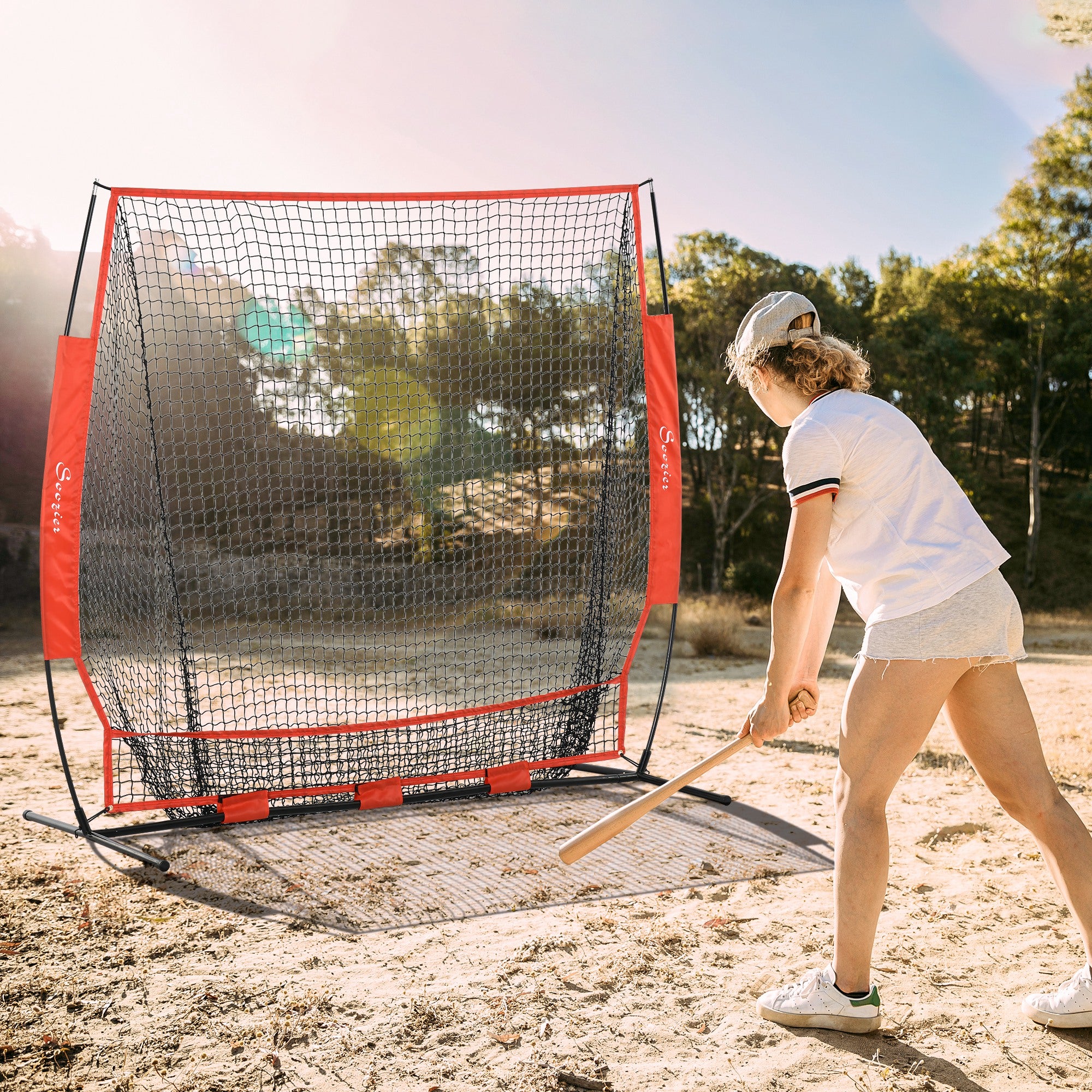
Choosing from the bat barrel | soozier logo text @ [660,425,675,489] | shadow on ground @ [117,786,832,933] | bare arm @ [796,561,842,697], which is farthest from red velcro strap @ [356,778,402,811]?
bare arm @ [796,561,842,697]

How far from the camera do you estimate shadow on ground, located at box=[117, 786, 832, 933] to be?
319 centimetres

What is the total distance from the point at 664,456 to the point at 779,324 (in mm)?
2155

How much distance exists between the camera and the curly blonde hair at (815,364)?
2.15 metres

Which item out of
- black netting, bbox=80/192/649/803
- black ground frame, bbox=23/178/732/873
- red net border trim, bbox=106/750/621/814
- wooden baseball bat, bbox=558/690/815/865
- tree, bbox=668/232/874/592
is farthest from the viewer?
tree, bbox=668/232/874/592

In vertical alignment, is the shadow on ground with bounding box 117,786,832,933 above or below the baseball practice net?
below

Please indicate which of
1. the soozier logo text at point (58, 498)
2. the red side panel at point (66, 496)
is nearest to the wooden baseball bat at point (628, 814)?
the red side panel at point (66, 496)

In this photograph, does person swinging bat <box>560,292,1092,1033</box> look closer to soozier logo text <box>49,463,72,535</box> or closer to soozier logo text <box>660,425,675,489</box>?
soozier logo text <box>660,425,675,489</box>

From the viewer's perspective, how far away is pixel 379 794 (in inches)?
157

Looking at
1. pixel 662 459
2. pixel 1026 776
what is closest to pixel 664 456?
pixel 662 459

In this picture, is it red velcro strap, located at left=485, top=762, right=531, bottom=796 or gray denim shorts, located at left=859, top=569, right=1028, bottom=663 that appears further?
red velcro strap, located at left=485, top=762, right=531, bottom=796

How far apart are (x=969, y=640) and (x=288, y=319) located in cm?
565

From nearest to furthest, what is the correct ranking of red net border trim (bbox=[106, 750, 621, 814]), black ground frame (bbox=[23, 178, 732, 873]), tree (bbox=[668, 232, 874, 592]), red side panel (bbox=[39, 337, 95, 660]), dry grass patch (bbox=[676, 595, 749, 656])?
red side panel (bbox=[39, 337, 95, 660]) < black ground frame (bbox=[23, 178, 732, 873]) < red net border trim (bbox=[106, 750, 621, 814]) < dry grass patch (bbox=[676, 595, 749, 656]) < tree (bbox=[668, 232, 874, 592])

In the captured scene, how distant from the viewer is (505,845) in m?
3.77

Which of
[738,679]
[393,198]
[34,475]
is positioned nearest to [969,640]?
[393,198]
